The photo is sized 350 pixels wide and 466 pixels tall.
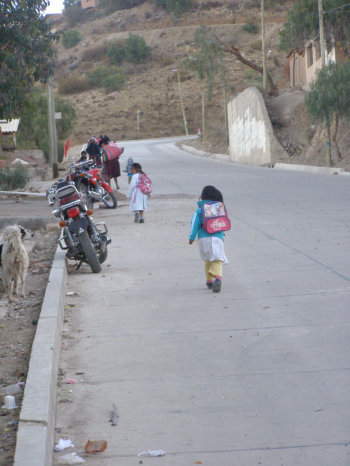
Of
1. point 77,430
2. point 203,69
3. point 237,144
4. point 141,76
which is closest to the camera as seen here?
point 77,430

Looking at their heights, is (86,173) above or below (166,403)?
above

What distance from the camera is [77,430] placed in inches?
201

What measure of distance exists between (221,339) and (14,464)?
11.2 ft

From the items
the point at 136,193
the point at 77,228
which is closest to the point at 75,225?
the point at 77,228

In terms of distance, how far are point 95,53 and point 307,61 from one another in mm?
88523

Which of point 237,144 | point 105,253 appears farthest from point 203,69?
point 105,253

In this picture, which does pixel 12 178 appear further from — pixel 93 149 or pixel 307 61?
pixel 307 61

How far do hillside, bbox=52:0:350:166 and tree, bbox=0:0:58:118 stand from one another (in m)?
32.8

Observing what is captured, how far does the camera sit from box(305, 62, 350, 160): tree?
1447 inches

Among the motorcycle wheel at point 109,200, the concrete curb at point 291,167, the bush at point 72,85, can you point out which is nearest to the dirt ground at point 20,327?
the motorcycle wheel at point 109,200

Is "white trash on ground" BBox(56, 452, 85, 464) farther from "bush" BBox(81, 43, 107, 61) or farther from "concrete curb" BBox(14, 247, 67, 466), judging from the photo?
A: "bush" BBox(81, 43, 107, 61)

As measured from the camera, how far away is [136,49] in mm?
128875

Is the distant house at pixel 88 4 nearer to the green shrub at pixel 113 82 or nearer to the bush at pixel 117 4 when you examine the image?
the bush at pixel 117 4

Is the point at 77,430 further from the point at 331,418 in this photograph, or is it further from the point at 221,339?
Answer: the point at 221,339
